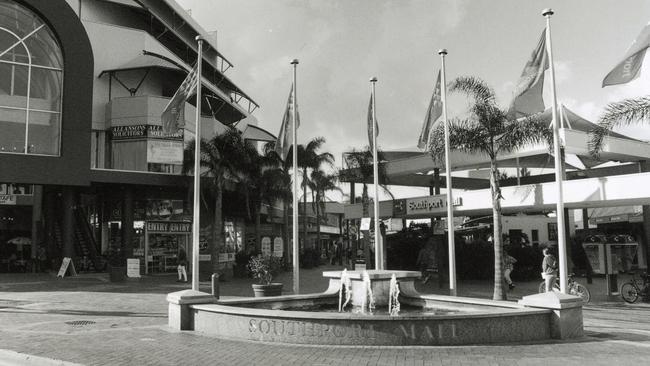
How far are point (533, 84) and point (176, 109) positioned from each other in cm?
1093

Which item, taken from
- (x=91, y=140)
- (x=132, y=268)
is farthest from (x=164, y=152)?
(x=132, y=268)

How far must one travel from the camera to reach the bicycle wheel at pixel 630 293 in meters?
18.2

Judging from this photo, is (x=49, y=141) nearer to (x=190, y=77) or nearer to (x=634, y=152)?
(x=190, y=77)

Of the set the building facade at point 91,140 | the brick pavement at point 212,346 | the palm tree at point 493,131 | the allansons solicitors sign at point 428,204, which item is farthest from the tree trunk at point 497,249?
the building facade at point 91,140

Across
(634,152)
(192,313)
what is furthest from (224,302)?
(634,152)

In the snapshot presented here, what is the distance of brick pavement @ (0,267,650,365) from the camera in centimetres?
902

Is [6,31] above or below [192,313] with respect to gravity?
above

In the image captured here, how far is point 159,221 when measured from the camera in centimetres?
3525

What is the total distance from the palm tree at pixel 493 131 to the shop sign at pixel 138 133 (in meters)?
20.1

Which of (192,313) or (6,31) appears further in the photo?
(6,31)

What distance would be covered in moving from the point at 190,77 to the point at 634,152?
19091 millimetres

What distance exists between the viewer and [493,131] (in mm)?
19656

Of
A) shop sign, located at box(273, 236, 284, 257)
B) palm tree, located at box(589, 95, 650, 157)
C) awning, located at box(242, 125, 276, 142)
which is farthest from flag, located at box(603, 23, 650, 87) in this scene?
awning, located at box(242, 125, 276, 142)

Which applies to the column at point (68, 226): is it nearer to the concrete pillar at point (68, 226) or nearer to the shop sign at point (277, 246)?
the concrete pillar at point (68, 226)
